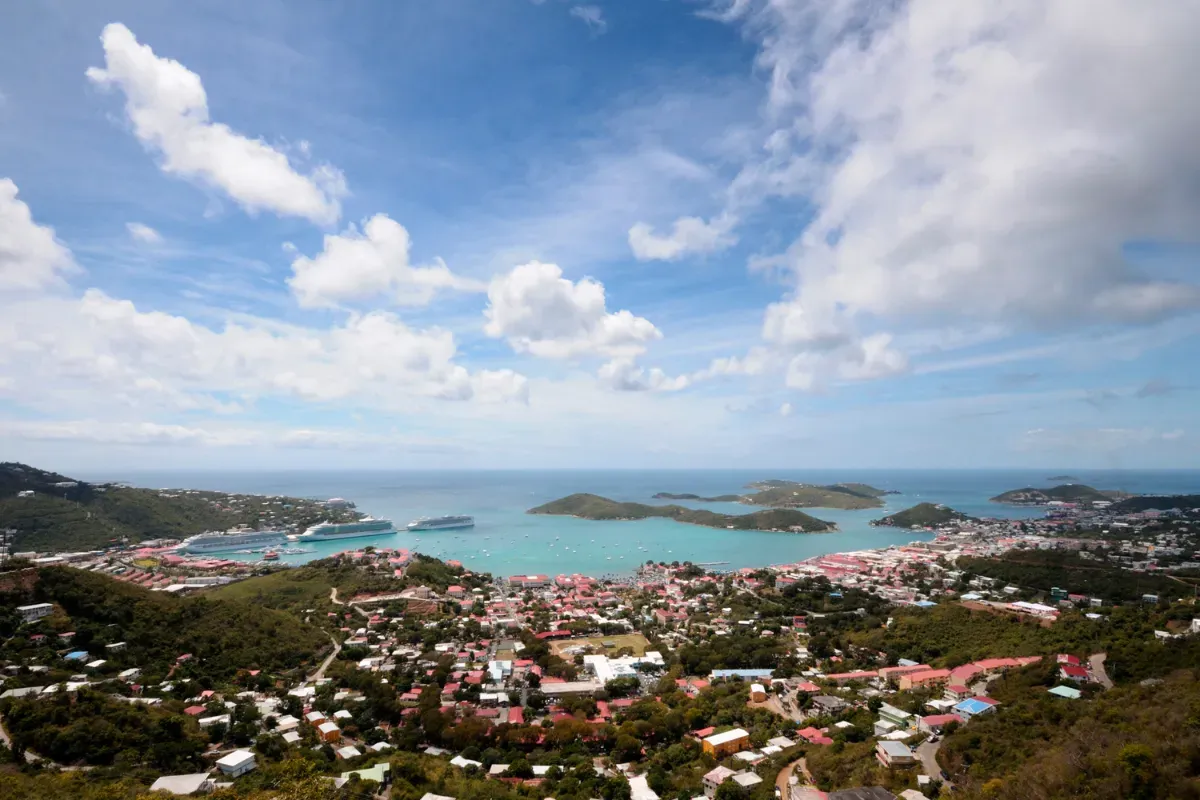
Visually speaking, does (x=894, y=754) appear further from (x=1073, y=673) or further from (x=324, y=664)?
(x=324, y=664)

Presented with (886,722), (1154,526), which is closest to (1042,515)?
(1154,526)

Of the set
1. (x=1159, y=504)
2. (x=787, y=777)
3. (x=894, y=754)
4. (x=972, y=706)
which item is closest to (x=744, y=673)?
(x=972, y=706)

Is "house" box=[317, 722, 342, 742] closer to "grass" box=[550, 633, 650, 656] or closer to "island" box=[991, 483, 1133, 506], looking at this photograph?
"grass" box=[550, 633, 650, 656]

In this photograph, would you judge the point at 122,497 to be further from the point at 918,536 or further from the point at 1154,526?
the point at 1154,526

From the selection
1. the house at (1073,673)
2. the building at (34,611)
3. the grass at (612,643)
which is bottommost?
the grass at (612,643)

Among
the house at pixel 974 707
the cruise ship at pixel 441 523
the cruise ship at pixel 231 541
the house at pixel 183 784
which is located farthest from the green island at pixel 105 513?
the house at pixel 974 707

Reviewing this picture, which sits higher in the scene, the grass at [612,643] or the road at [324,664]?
the road at [324,664]

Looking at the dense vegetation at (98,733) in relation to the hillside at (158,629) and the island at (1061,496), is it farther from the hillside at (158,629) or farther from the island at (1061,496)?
the island at (1061,496)
